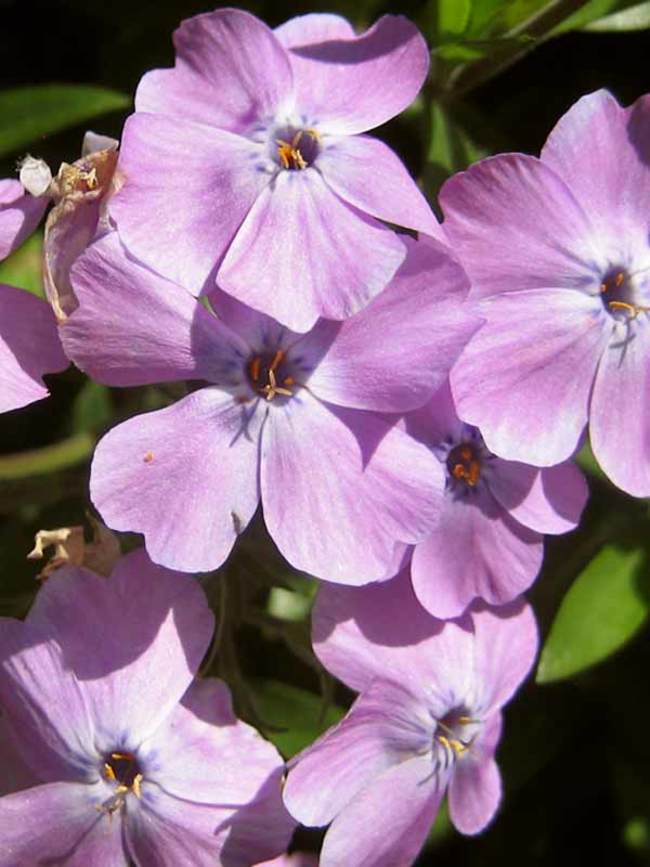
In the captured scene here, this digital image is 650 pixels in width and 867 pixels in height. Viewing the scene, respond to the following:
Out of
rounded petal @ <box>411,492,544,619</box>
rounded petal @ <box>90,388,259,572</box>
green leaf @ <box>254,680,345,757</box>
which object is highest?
rounded petal @ <box>90,388,259,572</box>

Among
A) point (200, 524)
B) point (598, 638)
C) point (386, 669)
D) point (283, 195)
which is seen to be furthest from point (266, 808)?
point (283, 195)

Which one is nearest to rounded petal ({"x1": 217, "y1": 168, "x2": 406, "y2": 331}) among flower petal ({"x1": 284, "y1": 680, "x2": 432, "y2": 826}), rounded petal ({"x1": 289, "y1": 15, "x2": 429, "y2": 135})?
rounded petal ({"x1": 289, "y1": 15, "x2": 429, "y2": 135})

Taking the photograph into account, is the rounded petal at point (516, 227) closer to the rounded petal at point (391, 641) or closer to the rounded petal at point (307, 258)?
the rounded petal at point (307, 258)

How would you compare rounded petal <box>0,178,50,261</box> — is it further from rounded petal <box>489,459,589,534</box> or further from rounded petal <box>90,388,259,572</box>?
rounded petal <box>489,459,589,534</box>

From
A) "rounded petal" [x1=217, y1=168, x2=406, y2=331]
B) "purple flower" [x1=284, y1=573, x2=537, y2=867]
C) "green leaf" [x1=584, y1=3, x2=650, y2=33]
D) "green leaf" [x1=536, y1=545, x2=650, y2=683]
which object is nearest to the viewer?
"rounded petal" [x1=217, y1=168, x2=406, y2=331]

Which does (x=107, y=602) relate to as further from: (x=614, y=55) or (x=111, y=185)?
(x=614, y=55)

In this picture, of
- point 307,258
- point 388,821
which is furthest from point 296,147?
point 388,821

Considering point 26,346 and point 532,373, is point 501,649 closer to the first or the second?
point 532,373

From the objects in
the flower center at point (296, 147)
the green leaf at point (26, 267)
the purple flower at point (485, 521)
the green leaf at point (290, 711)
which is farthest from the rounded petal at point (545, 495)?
the green leaf at point (26, 267)
